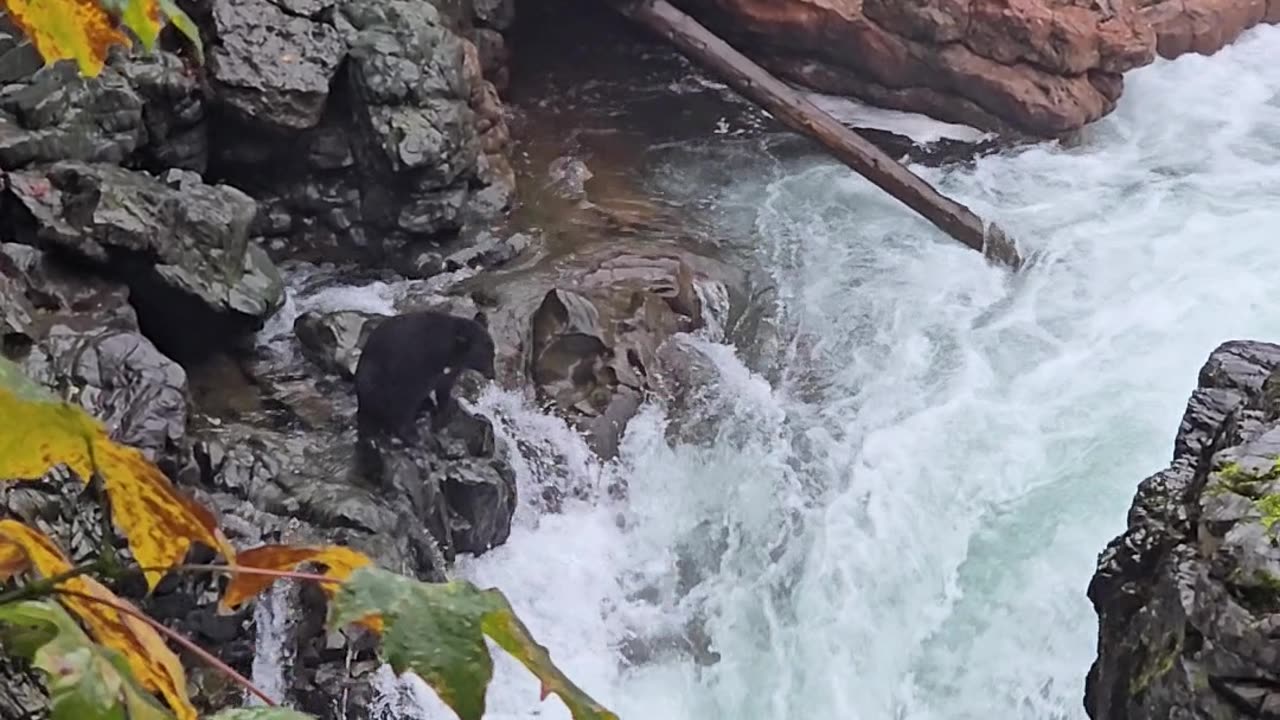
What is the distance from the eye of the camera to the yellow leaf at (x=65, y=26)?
99cm

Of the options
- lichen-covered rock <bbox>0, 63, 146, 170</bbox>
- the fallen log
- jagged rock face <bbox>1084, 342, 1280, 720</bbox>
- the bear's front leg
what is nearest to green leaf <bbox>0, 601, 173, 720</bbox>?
jagged rock face <bbox>1084, 342, 1280, 720</bbox>

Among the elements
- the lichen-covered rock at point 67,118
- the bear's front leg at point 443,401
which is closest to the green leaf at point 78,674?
the bear's front leg at point 443,401

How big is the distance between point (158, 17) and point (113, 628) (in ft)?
1.56

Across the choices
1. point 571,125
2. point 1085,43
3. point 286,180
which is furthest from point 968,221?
point 286,180

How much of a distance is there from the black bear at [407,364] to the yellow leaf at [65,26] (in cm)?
434

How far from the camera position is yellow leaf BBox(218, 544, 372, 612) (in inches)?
34.3

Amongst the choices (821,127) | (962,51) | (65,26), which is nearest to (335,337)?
(821,127)

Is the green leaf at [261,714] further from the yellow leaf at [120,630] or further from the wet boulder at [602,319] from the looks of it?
the wet boulder at [602,319]

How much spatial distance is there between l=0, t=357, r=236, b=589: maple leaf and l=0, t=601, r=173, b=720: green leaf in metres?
0.09

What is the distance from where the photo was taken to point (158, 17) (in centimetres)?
99

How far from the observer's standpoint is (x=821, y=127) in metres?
7.64

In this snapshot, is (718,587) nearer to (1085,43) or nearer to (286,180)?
(286,180)

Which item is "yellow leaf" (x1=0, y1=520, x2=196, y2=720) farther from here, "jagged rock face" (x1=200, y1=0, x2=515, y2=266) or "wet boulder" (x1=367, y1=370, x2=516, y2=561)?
"jagged rock face" (x1=200, y1=0, x2=515, y2=266)

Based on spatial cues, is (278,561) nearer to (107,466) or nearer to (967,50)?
(107,466)
